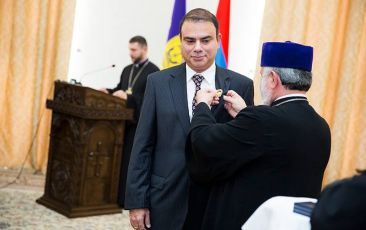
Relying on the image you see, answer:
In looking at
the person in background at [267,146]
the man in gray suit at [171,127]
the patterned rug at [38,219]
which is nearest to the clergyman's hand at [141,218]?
the man in gray suit at [171,127]

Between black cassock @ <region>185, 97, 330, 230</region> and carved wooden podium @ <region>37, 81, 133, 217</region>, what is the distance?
10.9 feet

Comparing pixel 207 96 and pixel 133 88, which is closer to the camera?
pixel 207 96

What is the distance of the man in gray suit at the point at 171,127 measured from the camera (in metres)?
2.69

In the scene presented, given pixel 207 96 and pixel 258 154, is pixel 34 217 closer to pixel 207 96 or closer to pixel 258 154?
pixel 207 96

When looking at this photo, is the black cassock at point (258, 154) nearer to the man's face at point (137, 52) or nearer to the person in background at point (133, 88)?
the person in background at point (133, 88)

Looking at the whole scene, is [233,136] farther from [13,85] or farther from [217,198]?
[13,85]

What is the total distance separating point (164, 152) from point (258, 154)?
0.64 meters

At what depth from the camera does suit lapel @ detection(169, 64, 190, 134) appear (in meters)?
2.68

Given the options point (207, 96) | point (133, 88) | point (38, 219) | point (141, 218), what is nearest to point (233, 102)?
point (207, 96)

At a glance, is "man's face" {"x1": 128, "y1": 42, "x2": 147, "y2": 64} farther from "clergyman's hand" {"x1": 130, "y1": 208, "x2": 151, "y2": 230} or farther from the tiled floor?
"clergyman's hand" {"x1": 130, "y1": 208, "x2": 151, "y2": 230}

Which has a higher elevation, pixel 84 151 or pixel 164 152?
pixel 164 152

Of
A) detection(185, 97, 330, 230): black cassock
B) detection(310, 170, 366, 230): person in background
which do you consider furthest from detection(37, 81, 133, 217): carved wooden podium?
detection(310, 170, 366, 230): person in background

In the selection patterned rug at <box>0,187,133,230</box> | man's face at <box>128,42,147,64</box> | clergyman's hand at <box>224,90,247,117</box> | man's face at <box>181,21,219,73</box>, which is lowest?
patterned rug at <box>0,187,133,230</box>

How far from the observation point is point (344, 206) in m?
1.55
